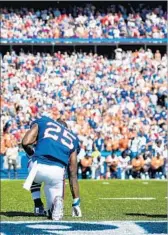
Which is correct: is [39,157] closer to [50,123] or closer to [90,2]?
[50,123]

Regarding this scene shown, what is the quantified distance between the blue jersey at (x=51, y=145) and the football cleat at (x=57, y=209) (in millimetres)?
437

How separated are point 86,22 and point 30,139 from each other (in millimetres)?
27615

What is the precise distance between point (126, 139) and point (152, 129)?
5.95 feet

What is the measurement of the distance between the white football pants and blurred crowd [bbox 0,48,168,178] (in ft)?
48.0

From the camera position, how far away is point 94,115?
87.5ft

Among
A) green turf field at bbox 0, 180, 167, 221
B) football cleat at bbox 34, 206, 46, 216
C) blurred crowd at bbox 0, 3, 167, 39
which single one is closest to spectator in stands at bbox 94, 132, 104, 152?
green turf field at bbox 0, 180, 167, 221

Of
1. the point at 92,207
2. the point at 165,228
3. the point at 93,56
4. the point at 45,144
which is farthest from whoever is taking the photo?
the point at 93,56

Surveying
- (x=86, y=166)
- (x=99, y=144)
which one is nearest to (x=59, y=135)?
(x=86, y=166)

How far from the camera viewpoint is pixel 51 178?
8031mm

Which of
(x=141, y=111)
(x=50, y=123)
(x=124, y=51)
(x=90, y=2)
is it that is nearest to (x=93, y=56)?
(x=124, y=51)

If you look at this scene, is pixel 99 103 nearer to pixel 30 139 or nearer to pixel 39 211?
pixel 39 211

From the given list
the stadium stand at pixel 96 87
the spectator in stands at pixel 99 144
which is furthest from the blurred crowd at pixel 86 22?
the spectator in stands at pixel 99 144

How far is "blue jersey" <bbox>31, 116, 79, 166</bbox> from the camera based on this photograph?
8062mm

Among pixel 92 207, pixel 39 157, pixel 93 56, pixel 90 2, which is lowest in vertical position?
pixel 92 207
